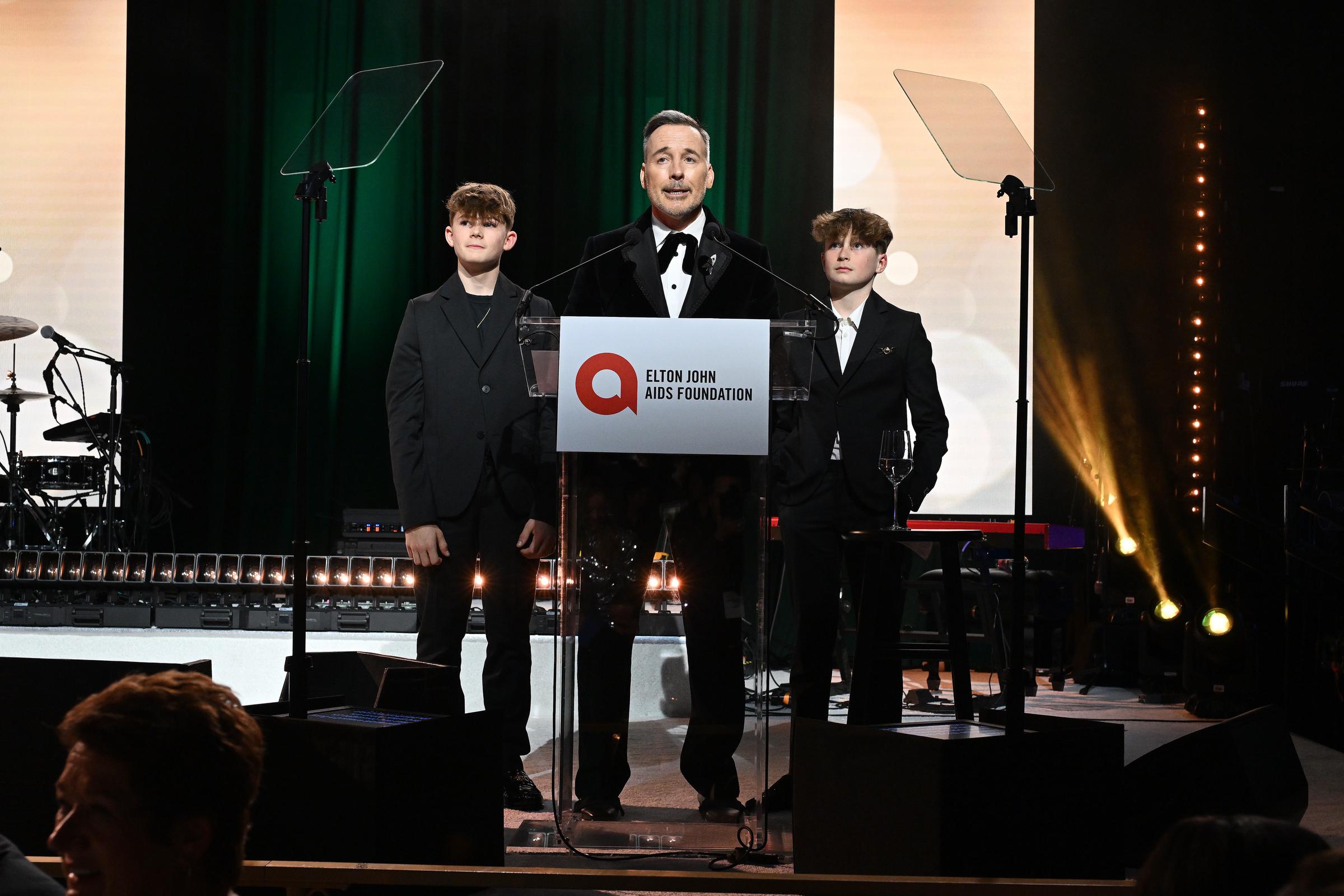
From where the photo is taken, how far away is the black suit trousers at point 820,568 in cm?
291

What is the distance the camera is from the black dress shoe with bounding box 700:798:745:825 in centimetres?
240

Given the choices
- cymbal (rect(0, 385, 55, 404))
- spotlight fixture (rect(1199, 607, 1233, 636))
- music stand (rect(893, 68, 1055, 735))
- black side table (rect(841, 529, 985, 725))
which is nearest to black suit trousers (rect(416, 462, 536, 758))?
black side table (rect(841, 529, 985, 725))

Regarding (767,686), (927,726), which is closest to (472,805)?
(767,686)

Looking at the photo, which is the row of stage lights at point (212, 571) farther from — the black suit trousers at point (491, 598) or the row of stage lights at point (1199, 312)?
the row of stage lights at point (1199, 312)

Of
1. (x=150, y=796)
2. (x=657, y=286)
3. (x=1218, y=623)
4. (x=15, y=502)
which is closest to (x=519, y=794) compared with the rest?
(x=657, y=286)

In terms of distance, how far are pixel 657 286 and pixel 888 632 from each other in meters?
1.00

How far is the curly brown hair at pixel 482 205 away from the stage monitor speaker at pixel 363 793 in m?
1.48

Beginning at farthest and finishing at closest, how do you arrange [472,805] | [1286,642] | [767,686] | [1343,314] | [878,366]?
[1343,314] → [1286,642] → [878,366] → [767,686] → [472,805]

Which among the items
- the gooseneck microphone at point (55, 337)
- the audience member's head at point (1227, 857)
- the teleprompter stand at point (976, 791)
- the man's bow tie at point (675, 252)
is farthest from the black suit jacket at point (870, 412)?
the gooseneck microphone at point (55, 337)

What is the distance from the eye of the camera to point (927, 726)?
2.14 meters

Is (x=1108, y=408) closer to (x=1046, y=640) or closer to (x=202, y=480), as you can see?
(x=1046, y=640)

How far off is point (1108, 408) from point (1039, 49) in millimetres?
1972

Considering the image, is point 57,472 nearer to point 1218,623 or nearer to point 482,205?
point 482,205

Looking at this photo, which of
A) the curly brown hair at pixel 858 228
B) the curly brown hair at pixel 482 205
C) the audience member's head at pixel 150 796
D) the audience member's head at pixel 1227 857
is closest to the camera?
the audience member's head at pixel 1227 857
